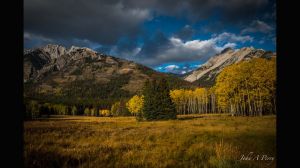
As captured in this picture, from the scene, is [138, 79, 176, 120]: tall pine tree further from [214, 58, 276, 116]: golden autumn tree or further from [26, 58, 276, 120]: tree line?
[214, 58, 276, 116]: golden autumn tree

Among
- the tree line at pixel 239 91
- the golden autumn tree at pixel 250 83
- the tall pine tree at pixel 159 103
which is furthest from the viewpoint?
the tall pine tree at pixel 159 103

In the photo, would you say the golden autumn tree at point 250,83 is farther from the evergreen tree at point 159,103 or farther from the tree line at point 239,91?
the evergreen tree at point 159,103

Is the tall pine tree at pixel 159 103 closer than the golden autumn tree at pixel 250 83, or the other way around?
the golden autumn tree at pixel 250 83

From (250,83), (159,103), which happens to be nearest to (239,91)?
(250,83)

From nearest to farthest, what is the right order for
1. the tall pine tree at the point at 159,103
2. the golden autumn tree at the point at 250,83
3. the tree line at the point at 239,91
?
the golden autumn tree at the point at 250,83
the tree line at the point at 239,91
the tall pine tree at the point at 159,103

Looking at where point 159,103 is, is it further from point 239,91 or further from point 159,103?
point 239,91

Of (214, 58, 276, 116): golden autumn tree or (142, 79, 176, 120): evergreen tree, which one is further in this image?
(142, 79, 176, 120): evergreen tree

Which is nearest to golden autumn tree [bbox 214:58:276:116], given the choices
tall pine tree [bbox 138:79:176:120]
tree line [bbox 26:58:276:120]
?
tree line [bbox 26:58:276:120]

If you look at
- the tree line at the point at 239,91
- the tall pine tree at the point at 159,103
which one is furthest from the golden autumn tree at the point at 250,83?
the tall pine tree at the point at 159,103

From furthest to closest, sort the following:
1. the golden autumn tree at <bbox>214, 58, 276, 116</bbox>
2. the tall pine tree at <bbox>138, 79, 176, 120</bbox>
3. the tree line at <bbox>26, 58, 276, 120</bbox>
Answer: the tall pine tree at <bbox>138, 79, 176, 120</bbox> → the tree line at <bbox>26, 58, 276, 120</bbox> → the golden autumn tree at <bbox>214, 58, 276, 116</bbox>

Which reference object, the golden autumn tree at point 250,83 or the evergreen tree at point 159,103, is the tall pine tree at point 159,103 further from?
the golden autumn tree at point 250,83

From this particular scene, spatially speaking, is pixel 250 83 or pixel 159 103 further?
pixel 159 103
